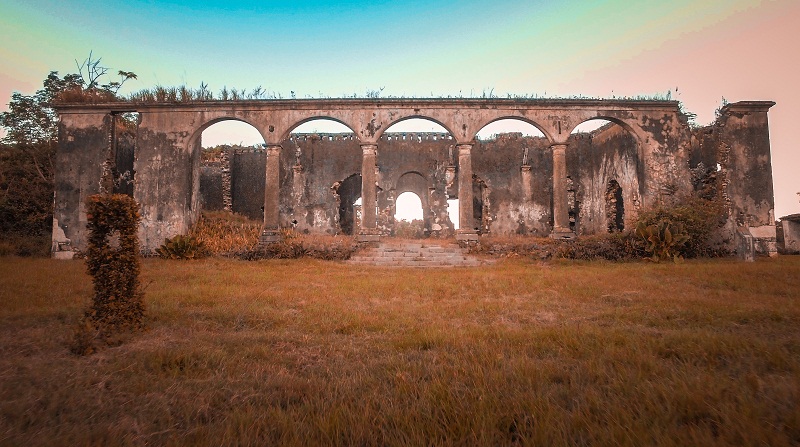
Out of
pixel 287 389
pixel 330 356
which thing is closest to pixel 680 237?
pixel 330 356

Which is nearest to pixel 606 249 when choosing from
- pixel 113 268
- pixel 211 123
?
pixel 113 268

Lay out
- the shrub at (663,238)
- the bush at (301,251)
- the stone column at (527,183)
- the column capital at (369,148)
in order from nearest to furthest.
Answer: the shrub at (663,238), the bush at (301,251), the column capital at (369,148), the stone column at (527,183)

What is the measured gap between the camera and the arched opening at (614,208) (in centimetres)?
1883

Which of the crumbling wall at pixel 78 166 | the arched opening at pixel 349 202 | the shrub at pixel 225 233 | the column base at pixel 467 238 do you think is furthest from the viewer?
the arched opening at pixel 349 202

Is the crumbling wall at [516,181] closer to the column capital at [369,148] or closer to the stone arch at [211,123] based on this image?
the column capital at [369,148]

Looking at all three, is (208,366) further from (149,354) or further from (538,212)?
(538,212)

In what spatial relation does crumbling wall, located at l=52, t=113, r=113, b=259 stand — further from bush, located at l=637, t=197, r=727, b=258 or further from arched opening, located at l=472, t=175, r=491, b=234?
bush, located at l=637, t=197, r=727, b=258

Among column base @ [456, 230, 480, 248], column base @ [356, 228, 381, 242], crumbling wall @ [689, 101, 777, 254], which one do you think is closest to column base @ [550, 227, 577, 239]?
column base @ [456, 230, 480, 248]

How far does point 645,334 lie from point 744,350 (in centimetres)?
80

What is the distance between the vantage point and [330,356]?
11.8 ft

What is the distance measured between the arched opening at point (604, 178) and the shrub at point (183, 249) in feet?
46.8

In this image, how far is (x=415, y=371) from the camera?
3.03m

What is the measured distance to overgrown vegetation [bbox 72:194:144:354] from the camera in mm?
4602

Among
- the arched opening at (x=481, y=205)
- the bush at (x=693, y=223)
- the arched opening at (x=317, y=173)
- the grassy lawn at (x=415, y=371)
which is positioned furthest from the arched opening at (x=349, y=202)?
the grassy lawn at (x=415, y=371)
